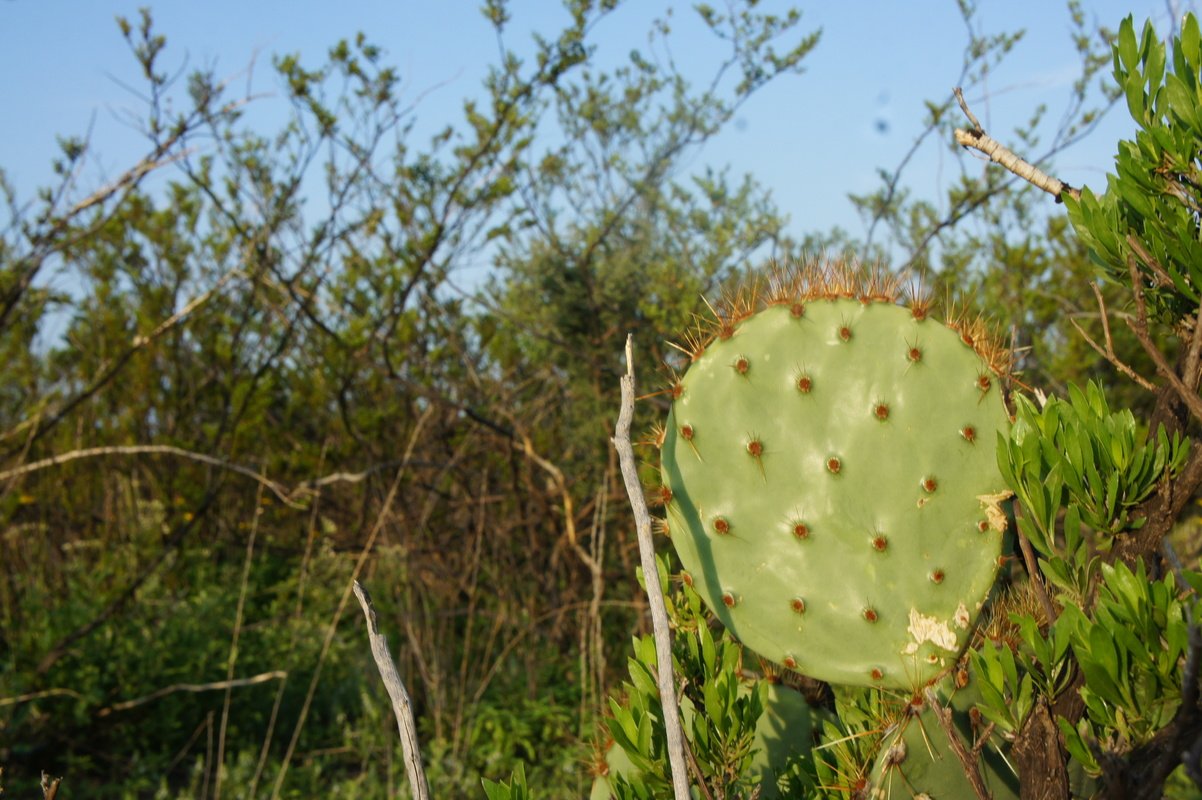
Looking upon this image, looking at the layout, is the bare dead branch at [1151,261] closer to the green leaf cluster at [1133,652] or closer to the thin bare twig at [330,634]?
the green leaf cluster at [1133,652]

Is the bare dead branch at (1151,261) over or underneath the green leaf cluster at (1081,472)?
over

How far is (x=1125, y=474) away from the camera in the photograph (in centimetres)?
114

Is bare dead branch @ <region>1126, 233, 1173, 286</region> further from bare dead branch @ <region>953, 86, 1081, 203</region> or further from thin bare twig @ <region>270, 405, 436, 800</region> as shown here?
thin bare twig @ <region>270, 405, 436, 800</region>

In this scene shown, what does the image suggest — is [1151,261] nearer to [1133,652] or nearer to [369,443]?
[1133,652]

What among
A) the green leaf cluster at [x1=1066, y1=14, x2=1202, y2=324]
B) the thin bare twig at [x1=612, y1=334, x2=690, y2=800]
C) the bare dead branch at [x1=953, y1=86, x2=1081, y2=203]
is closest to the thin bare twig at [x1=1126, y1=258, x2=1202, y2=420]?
the green leaf cluster at [x1=1066, y1=14, x2=1202, y2=324]

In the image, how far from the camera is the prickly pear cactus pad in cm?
150

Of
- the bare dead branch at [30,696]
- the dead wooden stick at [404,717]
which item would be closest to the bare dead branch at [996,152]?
the dead wooden stick at [404,717]

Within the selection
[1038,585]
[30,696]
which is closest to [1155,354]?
[1038,585]

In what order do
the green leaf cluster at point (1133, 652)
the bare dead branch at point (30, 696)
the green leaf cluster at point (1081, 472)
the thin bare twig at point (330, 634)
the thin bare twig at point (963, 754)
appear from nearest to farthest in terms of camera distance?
1. the green leaf cluster at point (1133, 652)
2. the green leaf cluster at point (1081, 472)
3. the thin bare twig at point (963, 754)
4. the thin bare twig at point (330, 634)
5. the bare dead branch at point (30, 696)

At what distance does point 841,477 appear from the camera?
157 cm

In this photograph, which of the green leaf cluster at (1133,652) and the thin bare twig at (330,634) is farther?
the thin bare twig at (330,634)

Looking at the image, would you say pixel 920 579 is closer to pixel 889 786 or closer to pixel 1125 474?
pixel 889 786

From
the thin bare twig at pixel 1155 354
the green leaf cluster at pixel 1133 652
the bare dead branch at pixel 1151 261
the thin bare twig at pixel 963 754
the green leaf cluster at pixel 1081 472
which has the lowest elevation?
the thin bare twig at pixel 963 754

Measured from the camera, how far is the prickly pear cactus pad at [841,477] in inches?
58.9
